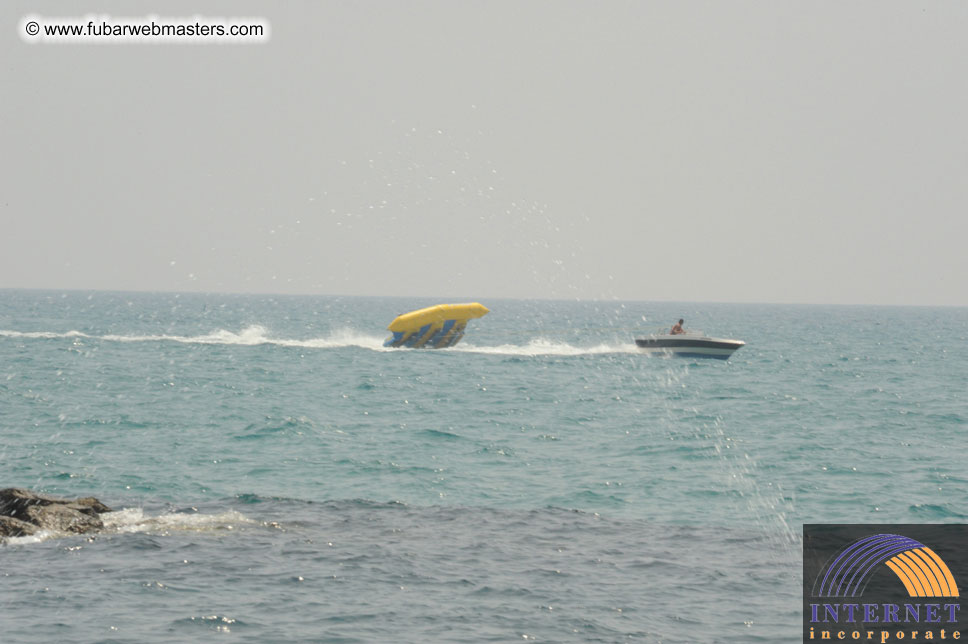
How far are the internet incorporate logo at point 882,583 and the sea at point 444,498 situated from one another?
51cm

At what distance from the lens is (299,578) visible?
567 inches

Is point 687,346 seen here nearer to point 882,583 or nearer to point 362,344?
point 362,344

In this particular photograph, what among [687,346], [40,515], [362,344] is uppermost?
[687,346]

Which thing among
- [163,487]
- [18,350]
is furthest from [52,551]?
[18,350]

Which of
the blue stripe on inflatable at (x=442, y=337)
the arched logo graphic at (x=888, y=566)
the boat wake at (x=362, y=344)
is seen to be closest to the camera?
the arched logo graphic at (x=888, y=566)

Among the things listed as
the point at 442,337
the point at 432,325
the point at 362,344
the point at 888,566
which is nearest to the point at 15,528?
the point at 888,566

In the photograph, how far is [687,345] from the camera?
54562 mm

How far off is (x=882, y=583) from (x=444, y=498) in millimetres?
9139

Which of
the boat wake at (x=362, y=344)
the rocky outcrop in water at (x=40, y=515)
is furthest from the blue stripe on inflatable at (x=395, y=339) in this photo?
the rocky outcrop in water at (x=40, y=515)

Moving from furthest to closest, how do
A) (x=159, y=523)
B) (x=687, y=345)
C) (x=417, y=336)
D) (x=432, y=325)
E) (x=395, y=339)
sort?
(x=395, y=339)
(x=417, y=336)
(x=432, y=325)
(x=687, y=345)
(x=159, y=523)

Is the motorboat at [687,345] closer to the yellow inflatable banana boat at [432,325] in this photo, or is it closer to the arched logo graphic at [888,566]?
the yellow inflatable banana boat at [432,325]

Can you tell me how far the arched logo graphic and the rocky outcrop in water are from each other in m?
11.9

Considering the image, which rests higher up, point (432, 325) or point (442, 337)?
point (432, 325)

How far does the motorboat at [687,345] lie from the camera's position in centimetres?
5431
